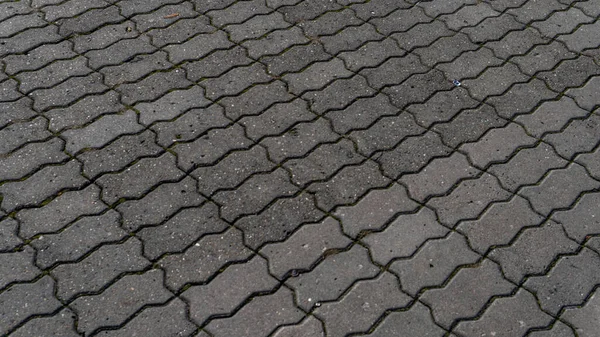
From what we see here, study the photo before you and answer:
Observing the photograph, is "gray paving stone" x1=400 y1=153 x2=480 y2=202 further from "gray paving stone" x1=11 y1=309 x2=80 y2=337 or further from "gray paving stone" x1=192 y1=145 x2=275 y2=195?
"gray paving stone" x1=11 y1=309 x2=80 y2=337

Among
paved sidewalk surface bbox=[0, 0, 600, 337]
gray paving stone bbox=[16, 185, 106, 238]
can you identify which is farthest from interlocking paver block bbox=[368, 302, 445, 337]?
gray paving stone bbox=[16, 185, 106, 238]

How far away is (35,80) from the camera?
4473mm

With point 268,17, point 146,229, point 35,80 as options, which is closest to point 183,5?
point 268,17

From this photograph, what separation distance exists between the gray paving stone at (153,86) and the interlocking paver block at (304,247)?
1.35m

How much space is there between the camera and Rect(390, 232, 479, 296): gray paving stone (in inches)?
135

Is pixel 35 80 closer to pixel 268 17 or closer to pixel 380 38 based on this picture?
pixel 268 17

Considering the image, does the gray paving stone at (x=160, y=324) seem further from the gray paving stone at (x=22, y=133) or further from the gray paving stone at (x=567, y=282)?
the gray paving stone at (x=567, y=282)

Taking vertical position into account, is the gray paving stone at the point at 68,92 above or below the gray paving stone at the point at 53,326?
above

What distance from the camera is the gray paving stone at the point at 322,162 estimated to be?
3949 millimetres

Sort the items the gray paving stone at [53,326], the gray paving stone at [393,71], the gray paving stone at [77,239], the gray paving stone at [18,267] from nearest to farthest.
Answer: the gray paving stone at [53,326], the gray paving stone at [18,267], the gray paving stone at [77,239], the gray paving stone at [393,71]

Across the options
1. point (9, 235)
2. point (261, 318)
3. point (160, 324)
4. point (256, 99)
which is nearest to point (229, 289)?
point (261, 318)

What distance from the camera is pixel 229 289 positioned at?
10.9ft

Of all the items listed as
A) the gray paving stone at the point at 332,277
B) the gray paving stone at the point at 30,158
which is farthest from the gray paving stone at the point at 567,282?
the gray paving stone at the point at 30,158

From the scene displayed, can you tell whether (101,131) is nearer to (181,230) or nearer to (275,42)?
(181,230)
